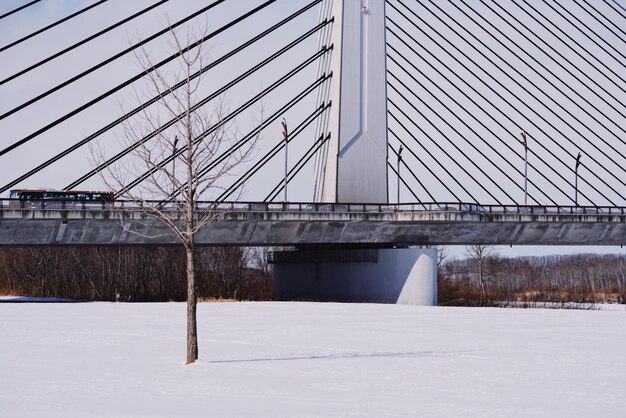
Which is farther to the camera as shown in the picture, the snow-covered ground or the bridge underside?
the bridge underside

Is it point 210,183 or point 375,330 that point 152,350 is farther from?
point 375,330

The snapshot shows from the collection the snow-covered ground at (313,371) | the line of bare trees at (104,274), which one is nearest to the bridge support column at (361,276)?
the line of bare trees at (104,274)

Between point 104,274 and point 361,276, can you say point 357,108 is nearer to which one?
point 361,276

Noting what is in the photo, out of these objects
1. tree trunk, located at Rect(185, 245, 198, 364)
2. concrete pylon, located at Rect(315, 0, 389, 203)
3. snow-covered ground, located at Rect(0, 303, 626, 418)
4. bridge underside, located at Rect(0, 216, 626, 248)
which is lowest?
→ snow-covered ground, located at Rect(0, 303, 626, 418)

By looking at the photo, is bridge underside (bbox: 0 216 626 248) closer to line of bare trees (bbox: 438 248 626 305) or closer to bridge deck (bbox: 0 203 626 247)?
bridge deck (bbox: 0 203 626 247)

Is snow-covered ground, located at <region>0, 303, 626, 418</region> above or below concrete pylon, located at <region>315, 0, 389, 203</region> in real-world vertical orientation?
below

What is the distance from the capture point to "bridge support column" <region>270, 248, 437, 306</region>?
47.4 m

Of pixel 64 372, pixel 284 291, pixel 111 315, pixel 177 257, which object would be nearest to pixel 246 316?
pixel 111 315

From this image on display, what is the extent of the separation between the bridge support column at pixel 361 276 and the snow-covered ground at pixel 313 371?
22.3 meters

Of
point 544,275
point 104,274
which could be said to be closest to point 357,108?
point 104,274

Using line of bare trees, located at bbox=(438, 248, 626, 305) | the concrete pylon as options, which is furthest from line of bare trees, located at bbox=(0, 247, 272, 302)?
line of bare trees, located at bbox=(438, 248, 626, 305)

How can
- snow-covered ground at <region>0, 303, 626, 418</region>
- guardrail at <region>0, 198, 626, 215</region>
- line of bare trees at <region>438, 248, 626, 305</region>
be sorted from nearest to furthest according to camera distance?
1. snow-covered ground at <region>0, 303, 626, 418</region>
2. guardrail at <region>0, 198, 626, 215</region>
3. line of bare trees at <region>438, 248, 626, 305</region>

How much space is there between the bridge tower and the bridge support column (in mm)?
59

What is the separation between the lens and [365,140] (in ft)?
156
